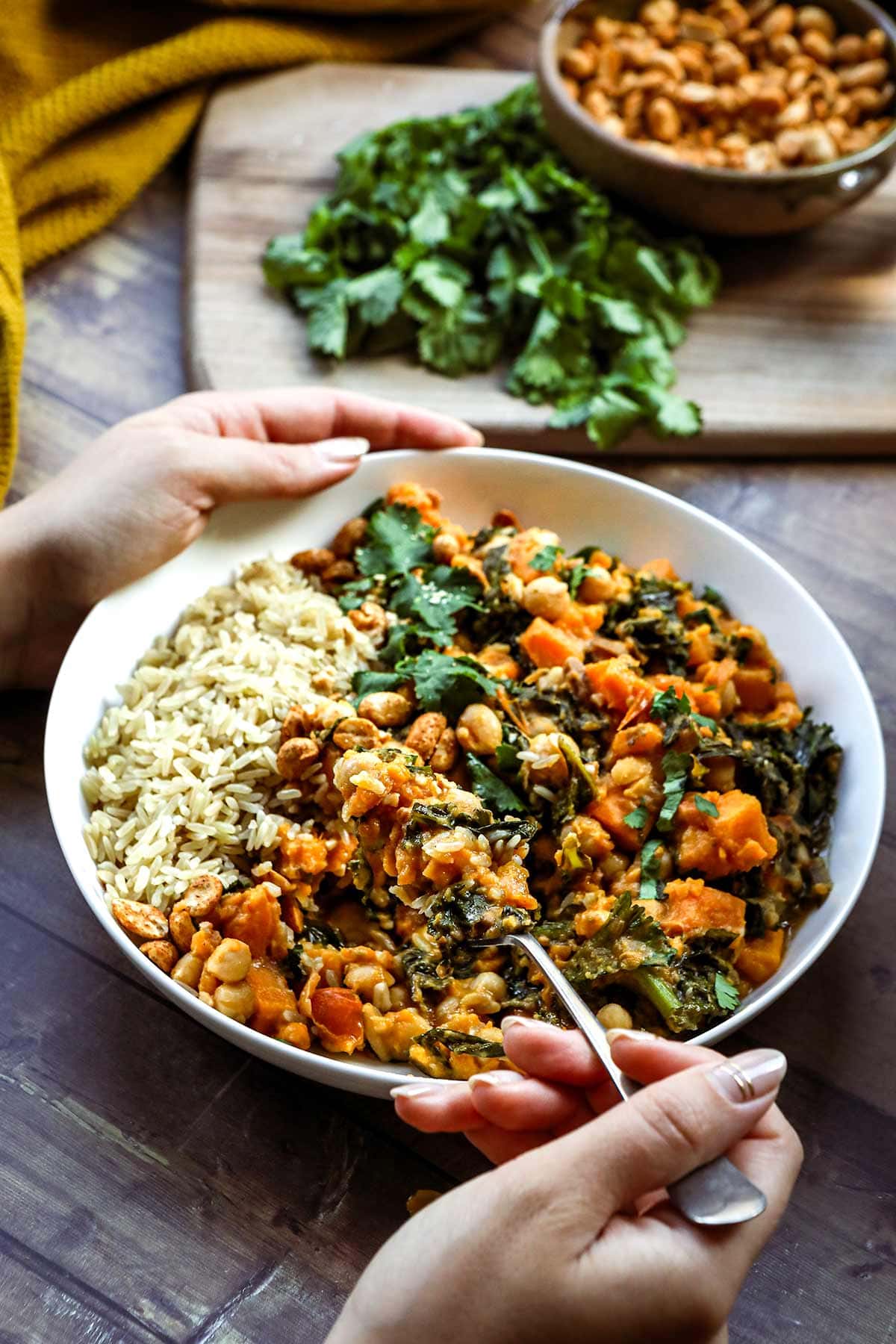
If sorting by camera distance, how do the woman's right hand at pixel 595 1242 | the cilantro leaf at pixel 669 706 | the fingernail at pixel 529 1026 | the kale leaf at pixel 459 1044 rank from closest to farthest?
the woman's right hand at pixel 595 1242 → the fingernail at pixel 529 1026 → the kale leaf at pixel 459 1044 → the cilantro leaf at pixel 669 706

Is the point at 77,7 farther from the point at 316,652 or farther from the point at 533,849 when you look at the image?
the point at 533,849

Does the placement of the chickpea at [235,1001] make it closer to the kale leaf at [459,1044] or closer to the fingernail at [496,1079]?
the kale leaf at [459,1044]

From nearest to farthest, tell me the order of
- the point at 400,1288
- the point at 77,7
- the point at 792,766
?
the point at 400,1288 → the point at 792,766 → the point at 77,7

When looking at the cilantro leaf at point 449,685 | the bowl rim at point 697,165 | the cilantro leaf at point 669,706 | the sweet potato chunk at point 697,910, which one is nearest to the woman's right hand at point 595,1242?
the sweet potato chunk at point 697,910

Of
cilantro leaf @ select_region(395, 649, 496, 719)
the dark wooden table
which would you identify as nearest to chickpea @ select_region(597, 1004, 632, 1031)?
the dark wooden table

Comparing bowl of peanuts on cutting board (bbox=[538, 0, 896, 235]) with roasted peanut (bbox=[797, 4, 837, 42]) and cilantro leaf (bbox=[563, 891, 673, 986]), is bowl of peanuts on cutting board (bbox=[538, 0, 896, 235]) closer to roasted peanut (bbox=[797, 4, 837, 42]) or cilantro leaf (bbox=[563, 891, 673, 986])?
roasted peanut (bbox=[797, 4, 837, 42])

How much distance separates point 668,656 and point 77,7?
265 centimetres

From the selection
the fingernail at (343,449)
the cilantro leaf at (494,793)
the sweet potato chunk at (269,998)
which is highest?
the fingernail at (343,449)

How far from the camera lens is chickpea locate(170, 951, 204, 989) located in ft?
6.80

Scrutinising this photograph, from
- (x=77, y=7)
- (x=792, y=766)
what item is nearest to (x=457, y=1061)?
(x=792, y=766)

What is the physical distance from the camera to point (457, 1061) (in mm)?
1971

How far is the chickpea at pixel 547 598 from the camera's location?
98.1 inches

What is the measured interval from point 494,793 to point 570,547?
827 mm

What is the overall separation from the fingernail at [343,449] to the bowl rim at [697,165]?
1.20 metres
